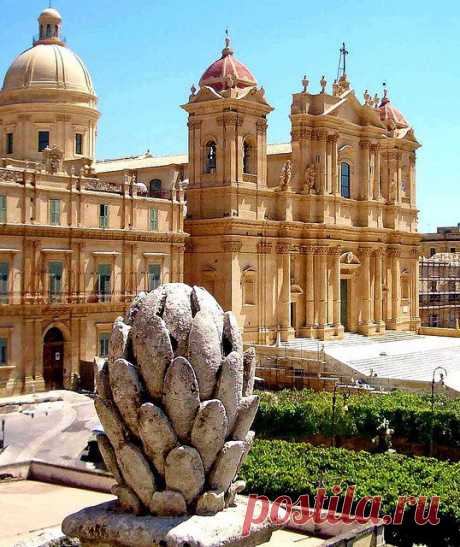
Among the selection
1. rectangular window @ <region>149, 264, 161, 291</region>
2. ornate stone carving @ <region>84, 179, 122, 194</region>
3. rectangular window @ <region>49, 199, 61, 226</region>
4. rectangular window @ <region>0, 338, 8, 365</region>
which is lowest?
rectangular window @ <region>0, 338, 8, 365</region>

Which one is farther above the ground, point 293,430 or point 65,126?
point 65,126

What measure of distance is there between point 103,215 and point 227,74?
1112cm

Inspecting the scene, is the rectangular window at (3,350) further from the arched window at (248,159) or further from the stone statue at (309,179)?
the stone statue at (309,179)

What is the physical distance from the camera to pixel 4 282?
32.0 meters

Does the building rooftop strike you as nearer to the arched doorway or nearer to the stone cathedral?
the stone cathedral

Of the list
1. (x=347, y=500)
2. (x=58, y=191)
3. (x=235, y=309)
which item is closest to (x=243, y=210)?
(x=235, y=309)

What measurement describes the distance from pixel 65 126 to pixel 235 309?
14155mm

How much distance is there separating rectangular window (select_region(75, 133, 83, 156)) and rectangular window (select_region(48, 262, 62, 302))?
43.7 feet

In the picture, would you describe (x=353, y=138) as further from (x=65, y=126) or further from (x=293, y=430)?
(x=293, y=430)

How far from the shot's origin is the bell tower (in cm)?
4072

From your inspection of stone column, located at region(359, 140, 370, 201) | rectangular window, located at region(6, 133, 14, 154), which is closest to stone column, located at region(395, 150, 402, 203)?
stone column, located at region(359, 140, 370, 201)

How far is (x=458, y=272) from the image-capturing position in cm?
7344

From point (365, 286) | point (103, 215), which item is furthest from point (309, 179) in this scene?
point (103, 215)

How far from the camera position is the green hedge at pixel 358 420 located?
25.2 m
